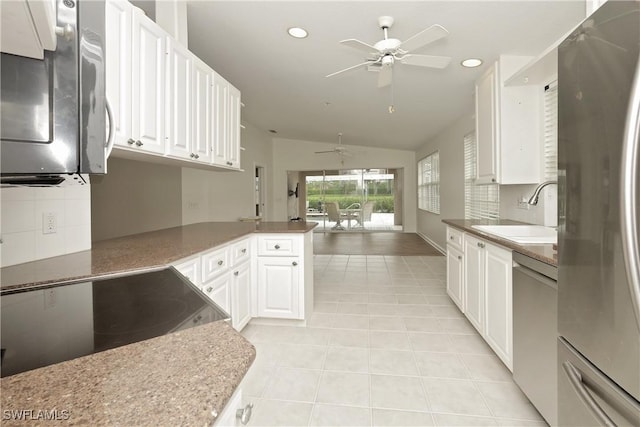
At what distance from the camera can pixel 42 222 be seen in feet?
5.11

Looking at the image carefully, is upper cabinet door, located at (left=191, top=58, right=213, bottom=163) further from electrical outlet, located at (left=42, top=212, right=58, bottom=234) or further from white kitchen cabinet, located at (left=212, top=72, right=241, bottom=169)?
electrical outlet, located at (left=42, top=212, right=58, bottom=234)

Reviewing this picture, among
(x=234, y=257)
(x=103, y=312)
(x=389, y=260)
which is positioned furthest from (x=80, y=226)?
(x=389, y=260)

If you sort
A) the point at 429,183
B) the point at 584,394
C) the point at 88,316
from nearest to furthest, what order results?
the point at 88,316 → the point at 584,394 → the point at 429,183

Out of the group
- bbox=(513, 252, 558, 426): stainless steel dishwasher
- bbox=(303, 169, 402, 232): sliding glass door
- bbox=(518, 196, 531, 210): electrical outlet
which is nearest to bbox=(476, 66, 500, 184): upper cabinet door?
bbox=(518, 196, 531, 210): electrical outlet

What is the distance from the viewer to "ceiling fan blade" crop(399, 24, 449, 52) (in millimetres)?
1956

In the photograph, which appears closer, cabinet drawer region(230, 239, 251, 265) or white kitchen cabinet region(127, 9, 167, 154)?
white kitchen cabinet region(127, 9, 167, 154)

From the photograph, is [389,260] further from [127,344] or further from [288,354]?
[127,344]

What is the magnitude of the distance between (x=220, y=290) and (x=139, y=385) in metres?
1.65

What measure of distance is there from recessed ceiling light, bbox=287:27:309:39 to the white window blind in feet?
7.01

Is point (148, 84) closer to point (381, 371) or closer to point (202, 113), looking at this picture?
point (202, 113)

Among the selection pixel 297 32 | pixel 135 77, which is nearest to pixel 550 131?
pixel 297 32

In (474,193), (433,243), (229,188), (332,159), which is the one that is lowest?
(433,243)

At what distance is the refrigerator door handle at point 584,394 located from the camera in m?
0.88

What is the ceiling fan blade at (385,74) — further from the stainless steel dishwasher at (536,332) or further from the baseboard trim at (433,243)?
the baseboard trim at (433,243)
